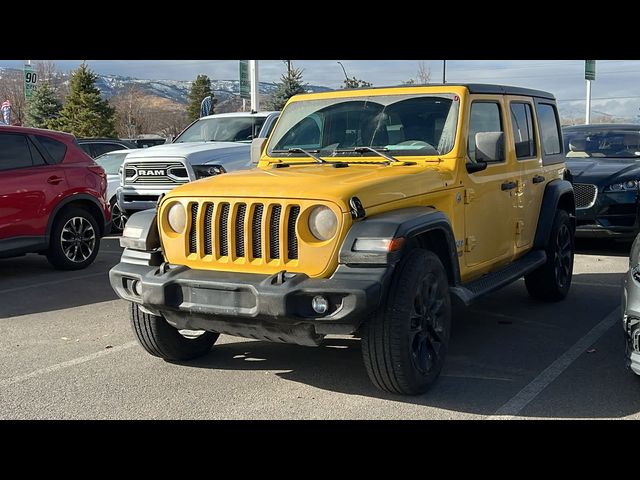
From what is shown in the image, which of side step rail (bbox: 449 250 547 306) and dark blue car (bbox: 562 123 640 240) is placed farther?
dark blue car (bbox: 562 123 640 240)

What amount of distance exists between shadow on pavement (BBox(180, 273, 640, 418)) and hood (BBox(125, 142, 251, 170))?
4.84m

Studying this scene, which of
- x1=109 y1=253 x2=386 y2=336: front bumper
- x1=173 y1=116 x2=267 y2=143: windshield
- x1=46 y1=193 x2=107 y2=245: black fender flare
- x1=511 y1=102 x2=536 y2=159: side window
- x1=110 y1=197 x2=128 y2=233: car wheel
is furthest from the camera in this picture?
x1=110 y1=197 x2=128 y2=233: car wheel

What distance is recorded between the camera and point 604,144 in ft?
35.9

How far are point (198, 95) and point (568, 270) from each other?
5719 cm

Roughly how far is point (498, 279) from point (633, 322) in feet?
4.66

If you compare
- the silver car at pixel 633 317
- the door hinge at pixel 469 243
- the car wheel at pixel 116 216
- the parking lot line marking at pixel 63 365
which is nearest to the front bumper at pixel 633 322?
the silver car at pixel 633 317

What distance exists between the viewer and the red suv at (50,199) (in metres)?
8.34

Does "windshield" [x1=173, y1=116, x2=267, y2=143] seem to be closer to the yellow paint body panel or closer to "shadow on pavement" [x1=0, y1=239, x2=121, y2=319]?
"shadow on pavement" [x1=0, y1=239, x2=121, y2=319]

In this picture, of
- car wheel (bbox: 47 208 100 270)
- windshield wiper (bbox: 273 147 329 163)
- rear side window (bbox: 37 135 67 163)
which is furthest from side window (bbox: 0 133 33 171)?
windshield wiper (bbox: 273 147 329 163)

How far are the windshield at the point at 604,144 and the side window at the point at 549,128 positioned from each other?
150 inches

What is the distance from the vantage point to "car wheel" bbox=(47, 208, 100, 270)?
884cm

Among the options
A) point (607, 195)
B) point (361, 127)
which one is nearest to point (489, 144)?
point (361, 127)

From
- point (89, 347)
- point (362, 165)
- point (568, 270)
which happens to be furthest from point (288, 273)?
point (568, 270)
